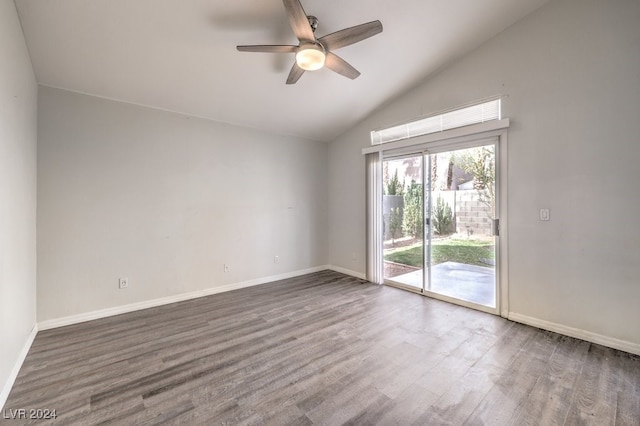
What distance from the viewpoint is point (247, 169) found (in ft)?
14.3

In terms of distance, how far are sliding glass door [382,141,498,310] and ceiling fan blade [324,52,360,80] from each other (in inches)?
70.6

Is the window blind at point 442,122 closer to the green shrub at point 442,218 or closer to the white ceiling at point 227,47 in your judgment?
the white ceiling at point 227,47

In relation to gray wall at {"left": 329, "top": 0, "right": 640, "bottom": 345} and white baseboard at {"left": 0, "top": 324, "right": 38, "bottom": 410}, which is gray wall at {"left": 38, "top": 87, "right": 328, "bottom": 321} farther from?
gray wall at {"left": 329, "top": 0, "right": 640, "bottom": 345}

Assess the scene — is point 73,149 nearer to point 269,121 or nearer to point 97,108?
point 97,108

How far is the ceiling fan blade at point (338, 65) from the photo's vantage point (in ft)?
8.02

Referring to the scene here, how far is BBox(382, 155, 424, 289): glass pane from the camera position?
4039 mm

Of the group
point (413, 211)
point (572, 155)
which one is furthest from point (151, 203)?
point (572, 155)

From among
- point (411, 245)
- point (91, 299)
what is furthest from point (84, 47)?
point (411, 245)

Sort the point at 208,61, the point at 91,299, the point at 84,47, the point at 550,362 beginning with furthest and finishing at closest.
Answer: the point at 91,299 < the point at 208,61 < the point at 84,47 < the point at 550,362

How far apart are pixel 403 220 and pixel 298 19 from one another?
10.3 ft

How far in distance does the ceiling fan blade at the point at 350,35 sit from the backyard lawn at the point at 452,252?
274 cm

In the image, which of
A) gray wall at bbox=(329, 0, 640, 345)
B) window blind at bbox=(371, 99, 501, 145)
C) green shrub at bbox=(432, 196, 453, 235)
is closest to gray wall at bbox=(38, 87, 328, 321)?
window blind at bbox=(371, 99, 501, 145)

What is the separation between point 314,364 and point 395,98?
12.2 ft

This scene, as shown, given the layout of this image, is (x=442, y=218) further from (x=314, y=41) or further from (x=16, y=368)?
(x=16, y=368)
